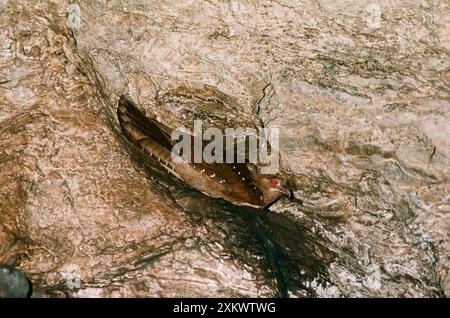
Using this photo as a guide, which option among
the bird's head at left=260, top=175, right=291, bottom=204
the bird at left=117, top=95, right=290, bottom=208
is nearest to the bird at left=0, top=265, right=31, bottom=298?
the bird at left=117, top=95, right=290, bottom=208

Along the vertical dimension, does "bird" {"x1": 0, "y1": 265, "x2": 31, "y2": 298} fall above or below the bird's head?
below

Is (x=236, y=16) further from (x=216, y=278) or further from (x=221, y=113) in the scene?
(x=216, y=278)

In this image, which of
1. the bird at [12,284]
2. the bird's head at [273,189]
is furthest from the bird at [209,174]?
the bird at [12,284]

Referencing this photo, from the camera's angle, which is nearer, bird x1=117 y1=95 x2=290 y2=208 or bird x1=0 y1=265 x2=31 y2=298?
bird x1=0 y1=265 x2=31 y2=298

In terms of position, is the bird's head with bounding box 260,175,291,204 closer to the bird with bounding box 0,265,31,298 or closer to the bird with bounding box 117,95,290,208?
the bird with bounding box 117,95,290,208

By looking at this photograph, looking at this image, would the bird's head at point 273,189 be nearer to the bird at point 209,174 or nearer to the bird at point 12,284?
the bird at point 209,174
